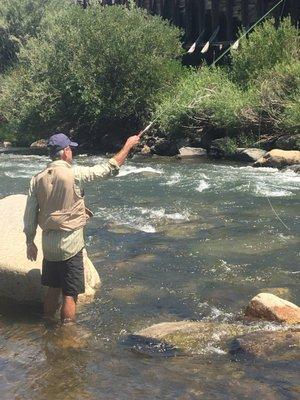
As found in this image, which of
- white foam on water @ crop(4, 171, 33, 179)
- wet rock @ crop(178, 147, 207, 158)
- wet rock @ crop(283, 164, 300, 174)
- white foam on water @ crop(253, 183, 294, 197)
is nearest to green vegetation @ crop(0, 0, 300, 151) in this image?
wet rock @ crop(178, 147, 207, 158)

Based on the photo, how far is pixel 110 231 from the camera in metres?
11.2

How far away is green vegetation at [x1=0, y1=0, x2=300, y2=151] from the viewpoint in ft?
74.3

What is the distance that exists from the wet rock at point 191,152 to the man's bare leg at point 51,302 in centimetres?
1796

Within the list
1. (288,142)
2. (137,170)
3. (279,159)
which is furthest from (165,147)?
(279,159)

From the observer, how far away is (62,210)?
229 inches

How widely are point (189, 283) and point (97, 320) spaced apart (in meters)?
1.84

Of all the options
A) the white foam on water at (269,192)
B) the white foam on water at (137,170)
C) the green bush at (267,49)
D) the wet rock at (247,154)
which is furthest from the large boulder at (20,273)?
the green bush at (267,49)

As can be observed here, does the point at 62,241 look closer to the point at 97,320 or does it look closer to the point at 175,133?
the point at 97,320

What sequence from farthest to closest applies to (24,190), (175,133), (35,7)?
(35,7), (175,133), (24,190)

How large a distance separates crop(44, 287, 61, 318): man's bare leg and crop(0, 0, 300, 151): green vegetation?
1612 centimetres

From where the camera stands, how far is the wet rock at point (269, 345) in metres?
5.35

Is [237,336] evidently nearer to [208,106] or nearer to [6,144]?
[208,106]

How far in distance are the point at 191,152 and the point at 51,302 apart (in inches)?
723

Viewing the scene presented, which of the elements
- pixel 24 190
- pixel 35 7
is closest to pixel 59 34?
pixel 24 190
